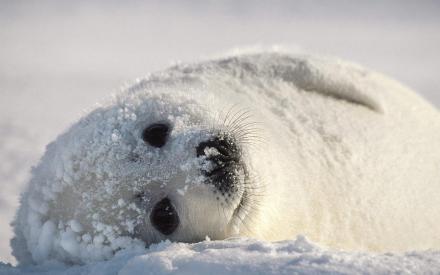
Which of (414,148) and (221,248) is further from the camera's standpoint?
(414,148)

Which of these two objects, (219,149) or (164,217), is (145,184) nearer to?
(164,217)

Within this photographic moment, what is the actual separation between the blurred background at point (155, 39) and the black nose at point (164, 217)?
11.6 ft

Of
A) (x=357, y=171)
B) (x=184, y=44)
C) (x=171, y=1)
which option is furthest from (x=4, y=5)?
(x=357, y=171)

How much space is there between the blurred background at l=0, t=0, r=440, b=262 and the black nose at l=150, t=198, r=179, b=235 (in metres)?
3.53

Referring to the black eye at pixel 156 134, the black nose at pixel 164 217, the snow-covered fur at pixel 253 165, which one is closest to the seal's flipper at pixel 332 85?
the snow-covered fur at pixel 253 165

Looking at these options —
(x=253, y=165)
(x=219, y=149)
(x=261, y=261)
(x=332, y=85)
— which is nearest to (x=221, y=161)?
(x=219, y=149)

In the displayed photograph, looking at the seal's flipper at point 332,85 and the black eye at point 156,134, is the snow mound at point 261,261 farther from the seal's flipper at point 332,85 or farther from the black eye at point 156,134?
the seal's flipper at point 332,85

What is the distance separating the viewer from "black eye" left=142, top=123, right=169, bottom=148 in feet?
7.91

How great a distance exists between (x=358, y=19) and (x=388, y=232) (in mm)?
9222

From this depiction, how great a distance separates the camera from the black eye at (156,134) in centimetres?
241

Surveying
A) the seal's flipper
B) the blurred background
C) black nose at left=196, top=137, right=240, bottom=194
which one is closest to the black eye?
black nose at left=196, top=137, right=240, bottom=194

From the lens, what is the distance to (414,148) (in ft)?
10.5

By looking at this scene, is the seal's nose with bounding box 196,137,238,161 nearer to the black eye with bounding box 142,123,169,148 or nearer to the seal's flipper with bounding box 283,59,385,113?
the black eye with bounding box 142,123,169,148

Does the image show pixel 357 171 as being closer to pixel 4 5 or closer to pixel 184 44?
pixel 184 44
